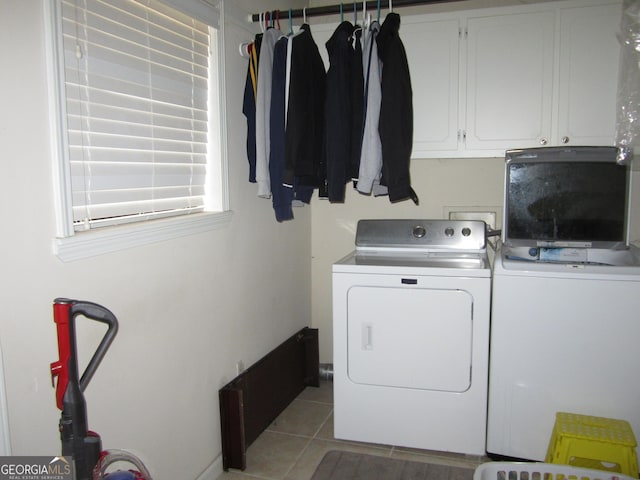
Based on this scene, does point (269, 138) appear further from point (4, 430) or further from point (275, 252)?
point (4, 430)

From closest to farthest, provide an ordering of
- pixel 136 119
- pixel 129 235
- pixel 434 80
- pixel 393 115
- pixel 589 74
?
pixel 129 235 < pixel 136 119 < pixel 393 115 < pixel 589 74 < pixel 434 80

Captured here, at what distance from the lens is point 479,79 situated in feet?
8.52

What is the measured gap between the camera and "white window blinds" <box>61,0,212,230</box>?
5.26 ft

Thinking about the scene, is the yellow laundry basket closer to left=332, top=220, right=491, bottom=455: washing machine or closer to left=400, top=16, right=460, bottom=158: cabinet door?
left=332, top=220, right=491, bottom=455: washing machine

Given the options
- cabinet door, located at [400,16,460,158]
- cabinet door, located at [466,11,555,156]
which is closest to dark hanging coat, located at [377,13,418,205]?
cabinet door, located at [400,16,460,158]

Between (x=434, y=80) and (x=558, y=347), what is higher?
(x=434, y=80)

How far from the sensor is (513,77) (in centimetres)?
255

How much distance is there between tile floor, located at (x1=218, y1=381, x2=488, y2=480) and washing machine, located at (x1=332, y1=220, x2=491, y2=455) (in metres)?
0.05

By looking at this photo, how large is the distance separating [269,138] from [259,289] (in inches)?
31.4

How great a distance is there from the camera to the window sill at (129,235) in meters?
1.49
